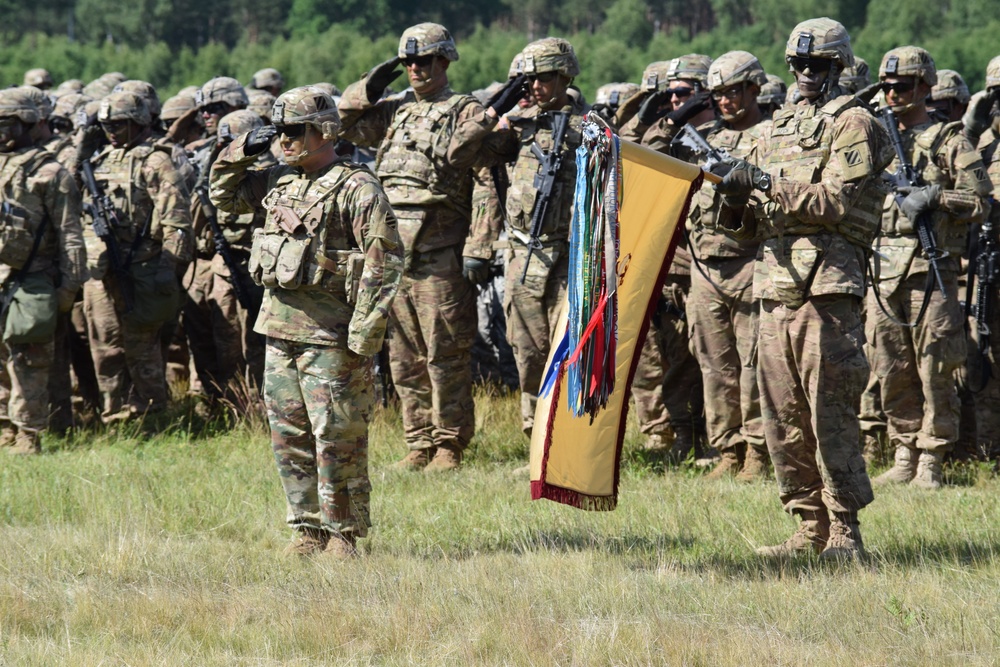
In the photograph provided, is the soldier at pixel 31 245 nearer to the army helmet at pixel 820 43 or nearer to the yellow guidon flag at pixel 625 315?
the yellow guidon flag at pixel 625 315

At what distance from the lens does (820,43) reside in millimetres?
6969

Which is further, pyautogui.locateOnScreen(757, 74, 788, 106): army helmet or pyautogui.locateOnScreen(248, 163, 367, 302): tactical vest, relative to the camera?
pyautogui.locateOnScreen(757, 74, 788, 106): army helmet

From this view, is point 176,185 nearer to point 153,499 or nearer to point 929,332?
point 153,499

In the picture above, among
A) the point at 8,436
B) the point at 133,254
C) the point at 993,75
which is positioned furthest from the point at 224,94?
the point at 993,75

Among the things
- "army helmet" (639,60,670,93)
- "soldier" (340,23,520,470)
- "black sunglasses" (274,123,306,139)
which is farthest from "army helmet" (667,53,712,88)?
"black sunglasses" (274,123,306,139)

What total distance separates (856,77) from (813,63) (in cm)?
388

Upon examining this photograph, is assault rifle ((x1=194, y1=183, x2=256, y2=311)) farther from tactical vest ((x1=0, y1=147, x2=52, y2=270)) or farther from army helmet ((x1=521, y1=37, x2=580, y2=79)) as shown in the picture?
army helmet ((x1=521, y1=37, x2=580, y2=79))

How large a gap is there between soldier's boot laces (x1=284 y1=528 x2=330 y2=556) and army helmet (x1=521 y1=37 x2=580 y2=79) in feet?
11.9

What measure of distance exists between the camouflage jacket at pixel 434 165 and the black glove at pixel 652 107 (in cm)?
108

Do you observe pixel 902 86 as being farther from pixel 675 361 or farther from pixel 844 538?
pixel 844 538

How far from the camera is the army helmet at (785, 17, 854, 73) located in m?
6.96

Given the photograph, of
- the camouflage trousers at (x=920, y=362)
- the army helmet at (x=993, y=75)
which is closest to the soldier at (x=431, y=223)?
the camouflage trousers at (x=920, y=362)

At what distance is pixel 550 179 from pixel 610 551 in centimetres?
286

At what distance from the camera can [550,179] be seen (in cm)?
940
